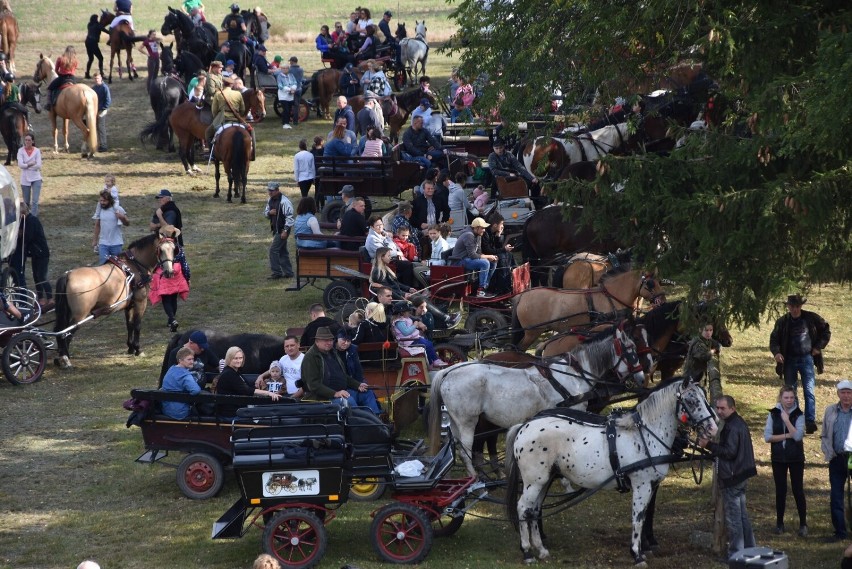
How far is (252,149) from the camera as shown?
26281 millimetres

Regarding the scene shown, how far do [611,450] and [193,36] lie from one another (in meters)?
25.7

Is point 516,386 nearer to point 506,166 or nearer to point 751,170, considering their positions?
point 751,170

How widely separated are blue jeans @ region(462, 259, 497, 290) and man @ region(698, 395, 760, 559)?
259 inches

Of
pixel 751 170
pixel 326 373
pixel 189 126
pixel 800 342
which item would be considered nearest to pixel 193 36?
pixel 189 126

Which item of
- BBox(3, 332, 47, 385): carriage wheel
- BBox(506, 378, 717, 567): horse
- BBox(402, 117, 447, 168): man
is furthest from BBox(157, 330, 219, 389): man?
BBox(402, 117, 447, 168): man

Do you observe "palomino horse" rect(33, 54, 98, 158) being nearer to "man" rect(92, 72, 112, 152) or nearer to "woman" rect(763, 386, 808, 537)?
"man" rect(92, 72, 112, 152)

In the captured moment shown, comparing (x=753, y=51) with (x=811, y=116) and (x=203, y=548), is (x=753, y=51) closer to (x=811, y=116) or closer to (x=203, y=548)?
(x=811, y=116)

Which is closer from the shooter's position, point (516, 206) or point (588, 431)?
point (588, 431)

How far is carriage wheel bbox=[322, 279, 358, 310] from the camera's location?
18.4 meters

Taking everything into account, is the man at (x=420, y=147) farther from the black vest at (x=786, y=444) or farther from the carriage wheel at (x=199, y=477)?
the black vest at (x=786, y=444)

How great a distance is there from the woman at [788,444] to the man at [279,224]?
1081 cm

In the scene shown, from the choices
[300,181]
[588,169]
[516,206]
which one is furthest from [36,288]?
[588,169]

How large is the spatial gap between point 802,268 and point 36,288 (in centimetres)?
1352

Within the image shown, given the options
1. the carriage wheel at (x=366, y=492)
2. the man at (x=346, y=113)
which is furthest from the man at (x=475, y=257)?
→ the man at (x=346, y=113)
